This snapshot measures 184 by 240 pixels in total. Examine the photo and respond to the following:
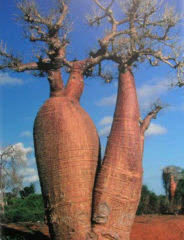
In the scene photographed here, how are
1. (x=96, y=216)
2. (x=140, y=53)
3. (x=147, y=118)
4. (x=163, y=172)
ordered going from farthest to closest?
1. (x=163, y=172)
2. (x=147, y=118)
3. (x=140, y=53)
4. (x=96, y=216)

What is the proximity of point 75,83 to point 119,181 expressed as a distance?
54.0 inches

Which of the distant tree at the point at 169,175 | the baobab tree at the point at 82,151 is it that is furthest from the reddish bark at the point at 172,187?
the baobab tree at the point at 82,151

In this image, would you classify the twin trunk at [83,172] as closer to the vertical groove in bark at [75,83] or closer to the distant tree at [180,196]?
the vertical groove in bark at [75,83]

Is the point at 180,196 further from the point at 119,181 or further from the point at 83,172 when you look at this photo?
the point at 83,172

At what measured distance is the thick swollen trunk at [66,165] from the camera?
3.66m

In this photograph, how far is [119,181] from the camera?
12.4 feet

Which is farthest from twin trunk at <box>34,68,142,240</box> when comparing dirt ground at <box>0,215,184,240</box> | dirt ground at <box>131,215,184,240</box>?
dirt ground at <box>131,215,184,240</box>

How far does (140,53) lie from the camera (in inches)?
170

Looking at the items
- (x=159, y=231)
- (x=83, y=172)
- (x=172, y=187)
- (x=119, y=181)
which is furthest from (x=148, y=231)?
(x=172, y=187)

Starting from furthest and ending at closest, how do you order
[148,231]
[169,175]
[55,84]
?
[169,175], [148,231], [55,84]

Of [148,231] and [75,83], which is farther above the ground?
[75,83]

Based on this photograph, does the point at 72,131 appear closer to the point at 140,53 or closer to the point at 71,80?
the point at 71,80

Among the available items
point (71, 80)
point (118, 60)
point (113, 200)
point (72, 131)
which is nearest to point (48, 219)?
point (113, 200)

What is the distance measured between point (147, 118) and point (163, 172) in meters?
9.75
